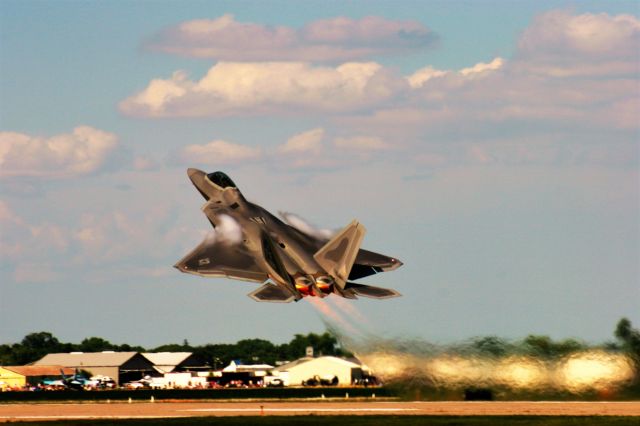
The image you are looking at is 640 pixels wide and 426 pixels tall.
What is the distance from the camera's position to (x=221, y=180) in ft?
268

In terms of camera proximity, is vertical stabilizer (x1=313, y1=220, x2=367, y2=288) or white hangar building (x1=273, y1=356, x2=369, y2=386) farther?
white hangar building (x1=273, y1=356, x2=369, y2=386)

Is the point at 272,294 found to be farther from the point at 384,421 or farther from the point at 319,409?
the point at 319,409

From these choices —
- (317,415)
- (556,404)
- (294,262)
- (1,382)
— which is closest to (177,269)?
(294,262)

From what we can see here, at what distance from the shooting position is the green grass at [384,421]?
215 feet

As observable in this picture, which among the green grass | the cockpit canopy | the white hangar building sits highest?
the cockpit canopy

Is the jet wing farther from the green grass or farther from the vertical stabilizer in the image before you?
the green grass

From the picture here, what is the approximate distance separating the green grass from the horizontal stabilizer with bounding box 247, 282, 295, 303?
7.33m

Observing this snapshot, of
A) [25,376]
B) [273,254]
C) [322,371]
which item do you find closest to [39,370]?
[25,376]

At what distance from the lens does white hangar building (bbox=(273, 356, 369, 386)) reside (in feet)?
445

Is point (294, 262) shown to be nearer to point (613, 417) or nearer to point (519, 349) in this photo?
point (519, 349)

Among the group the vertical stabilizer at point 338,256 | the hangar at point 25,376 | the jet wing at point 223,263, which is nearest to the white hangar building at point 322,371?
the hangar at point 25,376

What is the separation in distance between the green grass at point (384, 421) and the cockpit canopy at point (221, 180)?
16.4 m

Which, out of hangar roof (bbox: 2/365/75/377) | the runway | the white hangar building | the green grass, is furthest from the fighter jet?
hangar roof (bbox: 2/365/75/377)

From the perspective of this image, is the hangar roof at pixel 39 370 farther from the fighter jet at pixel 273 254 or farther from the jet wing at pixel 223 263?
the jet wing at pixel 223 263
